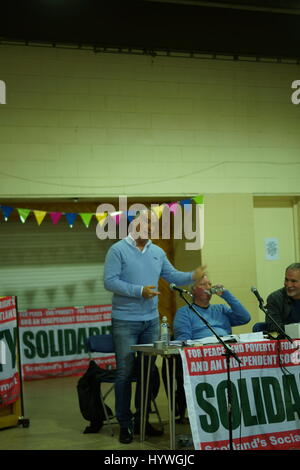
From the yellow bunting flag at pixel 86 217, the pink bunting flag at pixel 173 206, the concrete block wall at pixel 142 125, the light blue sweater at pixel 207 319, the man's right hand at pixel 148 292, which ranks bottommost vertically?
the light blue sweater at pixel 207 319

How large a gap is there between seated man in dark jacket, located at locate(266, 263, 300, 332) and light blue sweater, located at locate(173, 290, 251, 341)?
0.28 meters

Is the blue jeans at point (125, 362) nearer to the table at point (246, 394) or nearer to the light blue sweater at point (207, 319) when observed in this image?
the light blue sweater at point (207, 319)

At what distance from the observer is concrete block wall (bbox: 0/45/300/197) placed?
7543mm

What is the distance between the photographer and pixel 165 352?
13.5ft

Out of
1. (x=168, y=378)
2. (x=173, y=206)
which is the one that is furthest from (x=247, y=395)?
(x=173, y=206)

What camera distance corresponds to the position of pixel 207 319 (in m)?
4.89

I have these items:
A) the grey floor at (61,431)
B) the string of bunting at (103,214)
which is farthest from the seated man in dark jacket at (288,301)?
the string of bunting at (103,214)

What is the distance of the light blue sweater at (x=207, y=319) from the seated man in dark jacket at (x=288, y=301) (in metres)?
0.28

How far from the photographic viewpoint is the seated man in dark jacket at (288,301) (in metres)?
4.79

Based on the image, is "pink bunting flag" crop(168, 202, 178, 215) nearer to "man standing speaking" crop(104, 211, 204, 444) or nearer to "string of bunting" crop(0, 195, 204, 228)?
"string of bunting" crop(0, 195, 204, 228)

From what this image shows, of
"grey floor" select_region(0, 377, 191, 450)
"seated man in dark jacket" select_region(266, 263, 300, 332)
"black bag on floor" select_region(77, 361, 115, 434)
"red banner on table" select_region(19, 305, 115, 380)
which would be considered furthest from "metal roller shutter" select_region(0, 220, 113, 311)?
"seated man in dark jacket" select_region(266, 263, 300, 332)

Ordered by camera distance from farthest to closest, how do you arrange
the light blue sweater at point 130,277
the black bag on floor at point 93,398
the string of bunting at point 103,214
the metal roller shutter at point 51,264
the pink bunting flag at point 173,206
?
the metal roller shutter at point 51,264 < the pink bunting flag at point 173,206 < the string of bunting at point 103,214 < the black bag on floor at point 93,398 < the light blue sweater at point 130,277

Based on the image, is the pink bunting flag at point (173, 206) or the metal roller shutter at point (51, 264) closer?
the pink bunting flag at point (173, 206)
